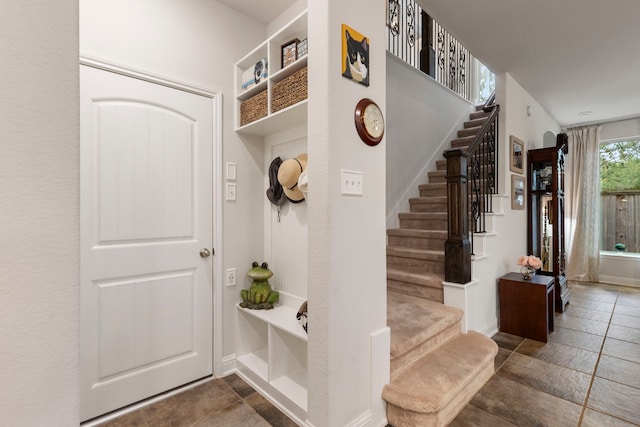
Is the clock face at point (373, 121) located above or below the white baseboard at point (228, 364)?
above

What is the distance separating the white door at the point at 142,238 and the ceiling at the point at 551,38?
1.06 meters

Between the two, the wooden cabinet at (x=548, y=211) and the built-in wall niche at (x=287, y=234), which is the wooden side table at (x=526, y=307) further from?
the built-in wall niche at (x=287, y=234)

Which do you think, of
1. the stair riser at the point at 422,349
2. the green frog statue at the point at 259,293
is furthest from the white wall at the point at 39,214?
the stair riser at the point at 422,349

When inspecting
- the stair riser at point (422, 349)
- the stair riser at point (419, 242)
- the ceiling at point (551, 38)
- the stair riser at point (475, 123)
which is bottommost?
the stair riser at point (422, 349)

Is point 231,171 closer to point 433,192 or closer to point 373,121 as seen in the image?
point 373,121

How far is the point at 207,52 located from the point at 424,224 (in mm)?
2747

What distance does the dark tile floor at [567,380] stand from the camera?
1.80m

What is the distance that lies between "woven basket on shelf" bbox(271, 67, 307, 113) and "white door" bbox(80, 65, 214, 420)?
55 centimetres

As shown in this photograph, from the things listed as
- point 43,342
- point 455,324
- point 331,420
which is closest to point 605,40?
point 455,324

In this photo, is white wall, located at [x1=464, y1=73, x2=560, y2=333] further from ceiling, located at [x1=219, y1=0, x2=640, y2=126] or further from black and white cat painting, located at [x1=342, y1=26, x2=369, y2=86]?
black and white cat painting, located at [x1=342, y1=26, x2=369, y2=86]

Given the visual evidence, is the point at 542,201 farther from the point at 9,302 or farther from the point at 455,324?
the point at 9,302

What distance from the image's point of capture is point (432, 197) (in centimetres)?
389

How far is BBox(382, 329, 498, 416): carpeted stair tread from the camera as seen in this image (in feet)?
5.49

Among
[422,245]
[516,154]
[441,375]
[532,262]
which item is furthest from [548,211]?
[441,375]
